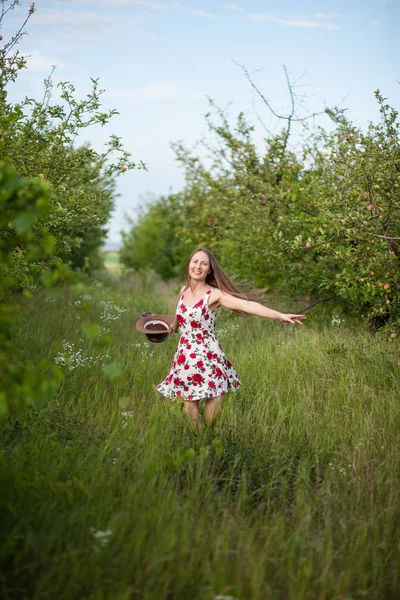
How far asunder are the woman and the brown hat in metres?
0.20

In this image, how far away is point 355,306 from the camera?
26.1 feet

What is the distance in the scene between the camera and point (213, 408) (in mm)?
4867

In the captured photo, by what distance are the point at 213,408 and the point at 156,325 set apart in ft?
3.58

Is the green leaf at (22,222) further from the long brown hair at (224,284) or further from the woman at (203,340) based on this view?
the long brown hair at (224,284)

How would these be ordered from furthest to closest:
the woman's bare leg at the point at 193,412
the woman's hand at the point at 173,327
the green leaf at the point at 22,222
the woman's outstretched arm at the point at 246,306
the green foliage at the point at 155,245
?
1. the green foliage at the point at 155,245
2. the woman's hand at the point at 173,327
3. the woman's outstretched arm at the point at 246,306
4. the woman's bare leg at the point at 193,412
5. the green leaf at the point at 22,222

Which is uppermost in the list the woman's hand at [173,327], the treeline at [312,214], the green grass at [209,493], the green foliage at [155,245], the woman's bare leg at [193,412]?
the green foliage at [155,245]

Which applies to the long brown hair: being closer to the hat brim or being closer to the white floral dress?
the white floral dress

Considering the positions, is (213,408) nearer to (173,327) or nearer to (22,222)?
(173,327)

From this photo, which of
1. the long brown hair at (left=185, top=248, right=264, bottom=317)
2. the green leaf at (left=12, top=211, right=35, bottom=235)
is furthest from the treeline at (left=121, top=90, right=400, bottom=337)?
the green leaf at (left=12, top=211, right=35, bottom=235)

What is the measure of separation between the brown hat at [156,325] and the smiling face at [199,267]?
1.76 ft

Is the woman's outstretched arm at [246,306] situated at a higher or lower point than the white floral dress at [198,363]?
higher

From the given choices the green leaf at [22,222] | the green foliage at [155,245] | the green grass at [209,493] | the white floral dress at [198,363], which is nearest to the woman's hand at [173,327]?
the white floral dress at [198,363]

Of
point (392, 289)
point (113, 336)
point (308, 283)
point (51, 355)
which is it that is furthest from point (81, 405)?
point (308, 283)

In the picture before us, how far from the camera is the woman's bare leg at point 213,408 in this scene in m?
4.83
